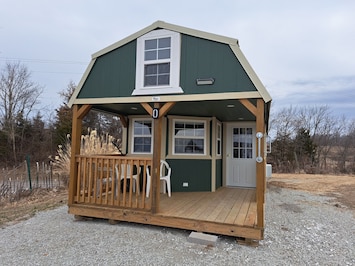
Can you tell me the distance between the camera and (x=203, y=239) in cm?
362

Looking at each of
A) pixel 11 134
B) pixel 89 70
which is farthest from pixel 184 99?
pixel 11 134

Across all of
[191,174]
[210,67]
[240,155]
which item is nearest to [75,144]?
[210,67]

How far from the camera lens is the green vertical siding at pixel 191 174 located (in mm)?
6277

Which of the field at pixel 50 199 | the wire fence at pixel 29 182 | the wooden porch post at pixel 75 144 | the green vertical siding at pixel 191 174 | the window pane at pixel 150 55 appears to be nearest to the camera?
the window pane at pixel 150 55

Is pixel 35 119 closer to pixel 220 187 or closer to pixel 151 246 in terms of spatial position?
pixel 220 187

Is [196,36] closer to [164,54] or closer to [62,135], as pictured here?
[164,54]

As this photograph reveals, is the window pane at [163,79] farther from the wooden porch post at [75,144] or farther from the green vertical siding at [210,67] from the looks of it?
the wooden porch post at [75,144]

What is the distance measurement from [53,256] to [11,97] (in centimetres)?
1612

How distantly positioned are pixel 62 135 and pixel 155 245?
1340 centimetres

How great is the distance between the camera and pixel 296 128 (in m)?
17.5

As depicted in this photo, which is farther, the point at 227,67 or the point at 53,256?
the point at 227,67

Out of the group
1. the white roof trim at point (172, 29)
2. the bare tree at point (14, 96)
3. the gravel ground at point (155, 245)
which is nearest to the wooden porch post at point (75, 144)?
the gravel ground at point (155, 245)

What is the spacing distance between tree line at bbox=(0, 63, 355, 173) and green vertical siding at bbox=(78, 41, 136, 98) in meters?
11.1

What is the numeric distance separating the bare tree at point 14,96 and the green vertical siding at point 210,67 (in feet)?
48.5
